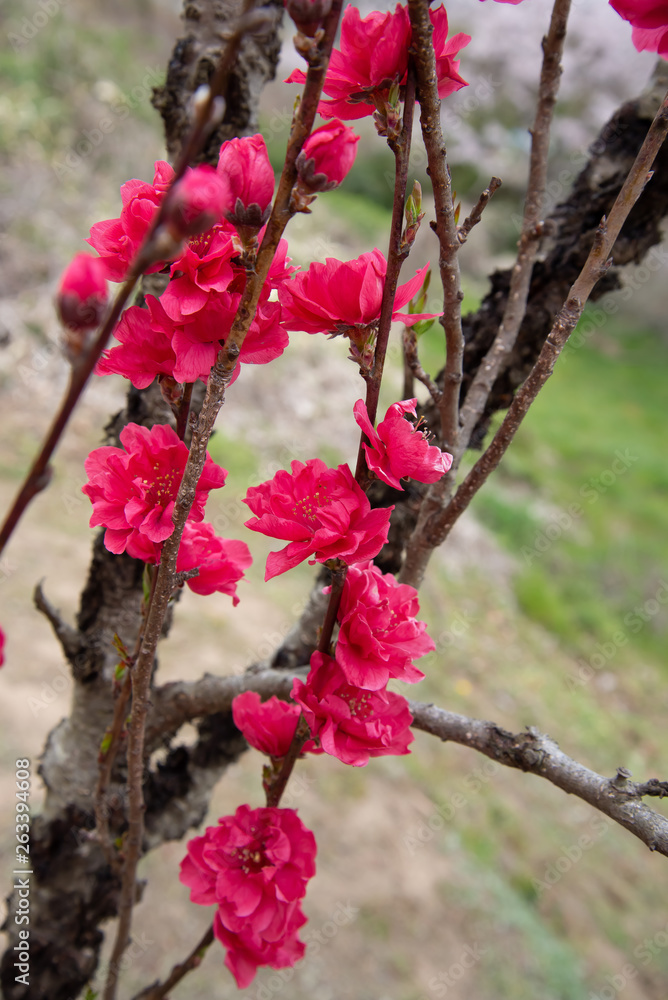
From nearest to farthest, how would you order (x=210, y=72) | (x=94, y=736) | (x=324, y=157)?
(x=324, y=157) → (x=210, y=72) → (x=94, y=736)

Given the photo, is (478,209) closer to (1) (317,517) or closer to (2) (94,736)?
(1) (317,517)

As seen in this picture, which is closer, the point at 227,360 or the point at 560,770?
the point at 227,360

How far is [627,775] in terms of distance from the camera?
2.19 feet

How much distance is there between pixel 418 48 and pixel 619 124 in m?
0.73

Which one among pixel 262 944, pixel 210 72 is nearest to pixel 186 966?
pixel 262 944

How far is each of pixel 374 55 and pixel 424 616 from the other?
3065mm

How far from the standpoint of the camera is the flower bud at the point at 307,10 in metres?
0.40

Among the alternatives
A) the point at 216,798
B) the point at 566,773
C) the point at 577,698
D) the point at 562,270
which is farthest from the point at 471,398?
the point at 577,698

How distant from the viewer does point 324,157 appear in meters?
0.44

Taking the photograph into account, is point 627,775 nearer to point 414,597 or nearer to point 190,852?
point 414,597

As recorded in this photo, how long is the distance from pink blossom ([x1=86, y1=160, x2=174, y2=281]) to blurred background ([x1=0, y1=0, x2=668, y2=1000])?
51 centimetres

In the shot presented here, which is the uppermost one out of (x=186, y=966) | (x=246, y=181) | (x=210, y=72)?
(x=210, y=72)

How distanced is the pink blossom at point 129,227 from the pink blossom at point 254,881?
1.66 ft

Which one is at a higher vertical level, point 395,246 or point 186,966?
point 395,246
